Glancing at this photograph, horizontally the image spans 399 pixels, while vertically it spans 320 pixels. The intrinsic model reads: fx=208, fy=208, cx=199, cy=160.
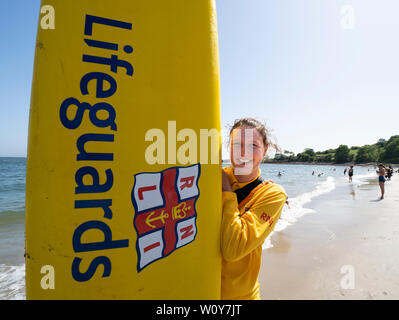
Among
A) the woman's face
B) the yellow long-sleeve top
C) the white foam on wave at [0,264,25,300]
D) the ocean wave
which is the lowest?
the white foam on wave at [0,264,25,300]

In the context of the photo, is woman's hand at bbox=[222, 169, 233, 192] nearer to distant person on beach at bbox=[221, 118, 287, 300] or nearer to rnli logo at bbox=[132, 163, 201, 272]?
distant person on beach at bbox=[221, 118, 287, 300]

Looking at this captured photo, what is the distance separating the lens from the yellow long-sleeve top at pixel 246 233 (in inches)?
42.7

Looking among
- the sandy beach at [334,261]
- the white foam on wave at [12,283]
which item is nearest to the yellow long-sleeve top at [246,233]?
the sandy beach at [334,261]

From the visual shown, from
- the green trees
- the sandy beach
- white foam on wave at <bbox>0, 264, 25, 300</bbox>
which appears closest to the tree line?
the green trees

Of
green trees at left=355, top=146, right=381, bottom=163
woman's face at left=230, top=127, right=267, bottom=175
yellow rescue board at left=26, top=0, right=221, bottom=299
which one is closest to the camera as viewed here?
yellow rescue board at left=26, top=0, right=221, bottom=299

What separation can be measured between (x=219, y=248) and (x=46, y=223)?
85 cm

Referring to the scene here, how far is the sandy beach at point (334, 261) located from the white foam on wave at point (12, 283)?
12.9 ft

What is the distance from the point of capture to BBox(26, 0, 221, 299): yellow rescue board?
86 cm

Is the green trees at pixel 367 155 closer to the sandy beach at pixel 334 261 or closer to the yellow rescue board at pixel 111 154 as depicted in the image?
the sandy beach at pixel 334 261

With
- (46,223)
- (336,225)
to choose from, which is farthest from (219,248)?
(336,225)

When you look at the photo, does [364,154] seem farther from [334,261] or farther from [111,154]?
[111,154]

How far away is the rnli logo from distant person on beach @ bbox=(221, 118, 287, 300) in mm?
217
